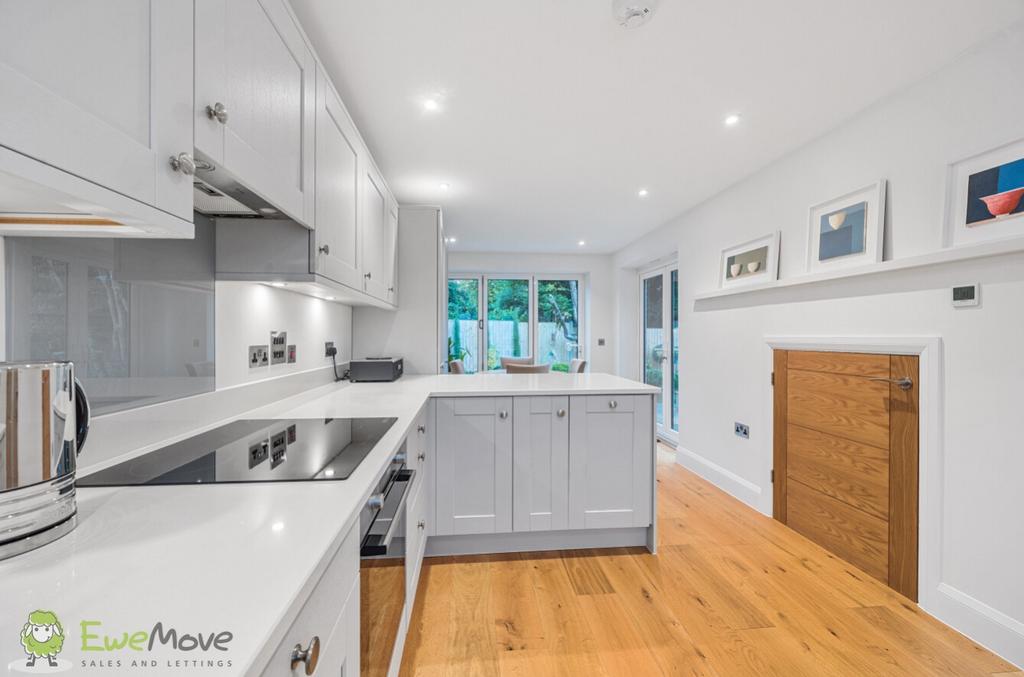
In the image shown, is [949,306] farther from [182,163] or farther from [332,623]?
[182,163]

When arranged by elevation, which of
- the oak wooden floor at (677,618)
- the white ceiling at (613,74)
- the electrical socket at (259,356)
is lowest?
the oak wooden floor at (677,618)

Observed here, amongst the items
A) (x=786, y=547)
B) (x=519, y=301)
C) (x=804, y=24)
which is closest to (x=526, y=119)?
(x=804, y=24)

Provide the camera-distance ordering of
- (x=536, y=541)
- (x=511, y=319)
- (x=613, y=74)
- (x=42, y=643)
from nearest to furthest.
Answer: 1. (x=42, y=643)
2. (x=613, y=74)
3. (x=536, y=541)
4. (x=511, y=319)

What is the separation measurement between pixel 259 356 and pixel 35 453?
3.89 ft

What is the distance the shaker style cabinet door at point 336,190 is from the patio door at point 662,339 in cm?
351

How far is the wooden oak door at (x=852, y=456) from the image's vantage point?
6.40 feet

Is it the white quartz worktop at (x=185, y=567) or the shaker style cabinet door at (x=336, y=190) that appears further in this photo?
the shaker style cabinet door at (x=336, y=190)

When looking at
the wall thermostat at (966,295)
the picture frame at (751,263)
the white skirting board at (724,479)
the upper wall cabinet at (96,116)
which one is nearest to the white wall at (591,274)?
the white skirting board at (724,479)

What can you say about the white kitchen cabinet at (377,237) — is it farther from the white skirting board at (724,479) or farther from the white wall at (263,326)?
the white skirting board at (724,479)

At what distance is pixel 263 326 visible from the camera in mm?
1768

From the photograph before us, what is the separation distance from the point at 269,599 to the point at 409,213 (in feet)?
9.91

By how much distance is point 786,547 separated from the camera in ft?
7.90

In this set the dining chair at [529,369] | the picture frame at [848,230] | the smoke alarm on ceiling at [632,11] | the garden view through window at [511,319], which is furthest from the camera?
the garden view through window at [511,319]

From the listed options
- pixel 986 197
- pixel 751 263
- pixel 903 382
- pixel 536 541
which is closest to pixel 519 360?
pixel 751 263
